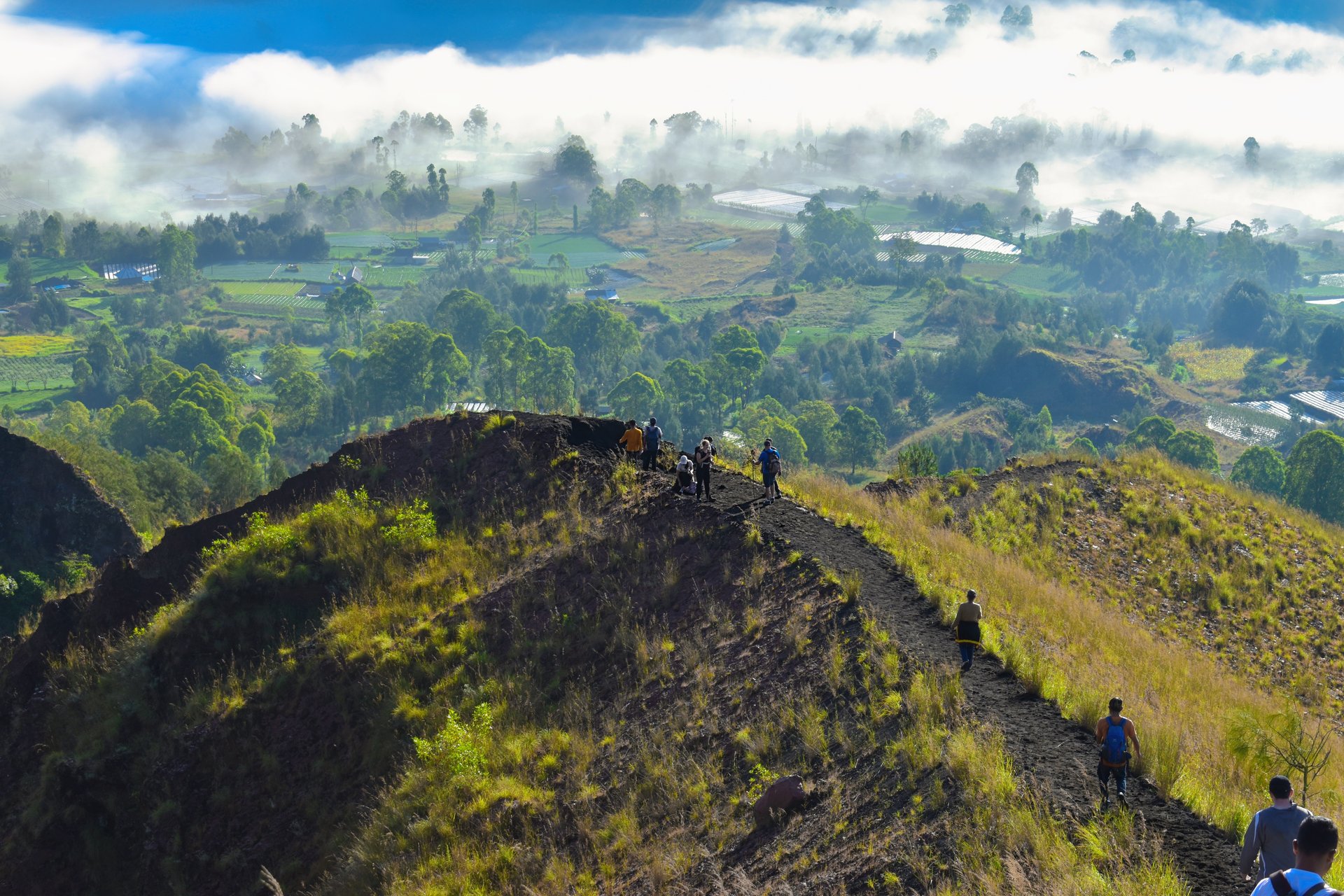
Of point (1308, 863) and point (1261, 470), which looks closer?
point (1308, 863)

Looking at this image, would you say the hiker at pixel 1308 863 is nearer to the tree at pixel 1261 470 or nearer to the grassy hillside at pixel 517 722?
the grassy hillside at pixel 517 722

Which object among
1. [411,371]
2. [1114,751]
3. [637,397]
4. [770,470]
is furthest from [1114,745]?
[411,371]

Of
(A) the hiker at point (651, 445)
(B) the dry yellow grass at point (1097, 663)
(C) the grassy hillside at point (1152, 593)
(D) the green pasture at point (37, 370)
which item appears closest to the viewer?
(B) the dry yellow grass at point (1097, 663)

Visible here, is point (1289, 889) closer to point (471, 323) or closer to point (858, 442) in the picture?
point (858, 442)

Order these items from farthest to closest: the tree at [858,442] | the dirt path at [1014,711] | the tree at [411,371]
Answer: the tree at [411,371]
the tree at [858,442]
the dirt path at [1014,711]

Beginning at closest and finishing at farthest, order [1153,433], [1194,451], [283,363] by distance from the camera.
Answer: [1194,451] → [1153,433] → [283,363]

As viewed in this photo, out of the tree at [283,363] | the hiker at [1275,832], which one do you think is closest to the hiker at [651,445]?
the hiker at [1275,832]

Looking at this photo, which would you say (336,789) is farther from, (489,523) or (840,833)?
(840,833)

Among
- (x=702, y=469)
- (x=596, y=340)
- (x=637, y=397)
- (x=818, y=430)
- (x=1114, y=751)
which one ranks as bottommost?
(x=818, y=430)

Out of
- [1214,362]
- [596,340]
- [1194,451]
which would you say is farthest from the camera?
[1214,362]
